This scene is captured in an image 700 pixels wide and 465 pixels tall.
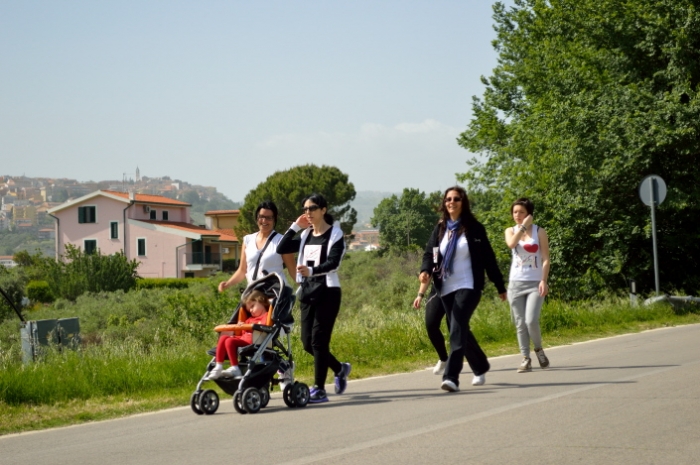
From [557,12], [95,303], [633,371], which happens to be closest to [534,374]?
[633,371]

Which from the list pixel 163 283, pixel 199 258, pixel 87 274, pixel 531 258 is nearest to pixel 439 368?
pixel 531 258

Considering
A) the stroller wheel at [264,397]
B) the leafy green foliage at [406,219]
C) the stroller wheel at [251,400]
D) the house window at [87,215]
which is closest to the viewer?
the stroller wheel at [251,400]

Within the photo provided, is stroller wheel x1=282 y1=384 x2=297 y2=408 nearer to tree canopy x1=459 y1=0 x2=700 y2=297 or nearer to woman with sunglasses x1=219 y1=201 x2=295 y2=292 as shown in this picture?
woman with sunglasses x1=219 y1=201 x2=295 y2=292

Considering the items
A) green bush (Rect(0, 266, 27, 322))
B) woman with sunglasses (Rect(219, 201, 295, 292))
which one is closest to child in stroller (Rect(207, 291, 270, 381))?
woman with sunglasses (Rect(219, 201, 295, 292))

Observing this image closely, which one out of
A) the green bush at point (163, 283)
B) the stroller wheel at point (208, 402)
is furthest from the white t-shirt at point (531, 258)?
the green bush at point (163, 283)

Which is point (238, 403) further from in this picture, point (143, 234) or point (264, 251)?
point (143, 234)

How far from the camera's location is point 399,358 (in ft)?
43.3

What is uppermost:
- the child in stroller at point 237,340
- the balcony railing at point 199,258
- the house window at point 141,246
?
→ the house window at point 141,246

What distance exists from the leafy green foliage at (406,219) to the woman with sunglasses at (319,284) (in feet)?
320

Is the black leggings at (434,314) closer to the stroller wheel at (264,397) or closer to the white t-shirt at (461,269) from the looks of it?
the white t-shirt at (461,269)

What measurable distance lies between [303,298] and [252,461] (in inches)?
124

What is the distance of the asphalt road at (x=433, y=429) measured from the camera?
6.29 m

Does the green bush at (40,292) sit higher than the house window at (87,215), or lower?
lower

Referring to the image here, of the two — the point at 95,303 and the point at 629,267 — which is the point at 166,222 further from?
the point at 629,267
